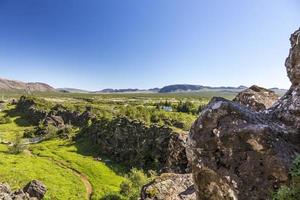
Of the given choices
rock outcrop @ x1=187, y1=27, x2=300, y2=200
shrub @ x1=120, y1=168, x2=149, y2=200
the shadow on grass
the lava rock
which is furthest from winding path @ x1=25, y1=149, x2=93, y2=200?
rock outcrop @ x1=187, y1=27, x2=300, y2=200

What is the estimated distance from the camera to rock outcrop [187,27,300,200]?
12883mm

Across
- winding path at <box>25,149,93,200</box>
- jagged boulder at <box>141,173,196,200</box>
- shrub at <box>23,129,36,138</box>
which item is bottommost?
winding path at <box>25,149,93,200</box>

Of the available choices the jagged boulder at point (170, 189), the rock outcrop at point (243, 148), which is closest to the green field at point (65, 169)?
the jagged boulder at point (170, 189)

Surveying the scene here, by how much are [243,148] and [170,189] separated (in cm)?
1014

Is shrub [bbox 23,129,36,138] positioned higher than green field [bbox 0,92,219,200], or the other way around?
shrub [bbox 23,129,36,138]

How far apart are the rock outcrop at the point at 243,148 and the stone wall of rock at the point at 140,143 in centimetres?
6310

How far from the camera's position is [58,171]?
11094 centimetres

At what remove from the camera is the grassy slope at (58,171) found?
93131 mm

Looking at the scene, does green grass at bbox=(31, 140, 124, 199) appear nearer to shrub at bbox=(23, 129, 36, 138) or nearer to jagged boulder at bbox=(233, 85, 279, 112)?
shrub at bbox=(23, 129, 36, 138)

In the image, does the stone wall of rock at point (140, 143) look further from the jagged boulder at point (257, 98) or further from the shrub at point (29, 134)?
the jagged boulder at point (257, 98)

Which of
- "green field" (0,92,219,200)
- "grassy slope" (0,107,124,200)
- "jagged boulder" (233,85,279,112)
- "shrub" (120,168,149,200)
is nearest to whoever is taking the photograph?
"jagged boulder" (233,85,279,112)

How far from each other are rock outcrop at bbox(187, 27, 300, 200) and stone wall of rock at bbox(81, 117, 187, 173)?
63097 millimetres

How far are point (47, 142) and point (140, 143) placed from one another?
56.1 m

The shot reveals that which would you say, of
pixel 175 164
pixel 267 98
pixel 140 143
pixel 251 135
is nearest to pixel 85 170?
pixel 140 143
